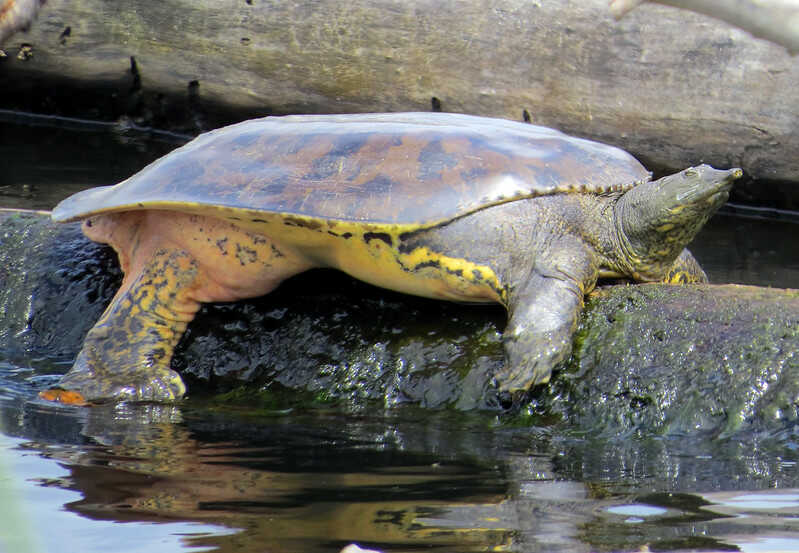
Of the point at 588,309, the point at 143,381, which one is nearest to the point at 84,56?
the point at 143,381

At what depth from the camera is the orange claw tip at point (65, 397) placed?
311 cm

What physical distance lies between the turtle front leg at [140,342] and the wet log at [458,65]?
134 inches

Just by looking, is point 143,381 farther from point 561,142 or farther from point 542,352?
point 561,142

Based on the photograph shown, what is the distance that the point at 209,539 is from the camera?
1.90 m

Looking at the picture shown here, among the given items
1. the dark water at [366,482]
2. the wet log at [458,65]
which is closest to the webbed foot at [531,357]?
the dark water at [366,482]

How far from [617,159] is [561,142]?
0.75 ft

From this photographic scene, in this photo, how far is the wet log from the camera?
19.4 feet

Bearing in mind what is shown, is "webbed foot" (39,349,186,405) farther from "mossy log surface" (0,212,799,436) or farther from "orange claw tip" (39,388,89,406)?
"mossy log surface" (0,212,799,436)

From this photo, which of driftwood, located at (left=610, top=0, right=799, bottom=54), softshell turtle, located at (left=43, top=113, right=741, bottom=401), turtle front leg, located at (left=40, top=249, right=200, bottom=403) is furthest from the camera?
turtle front leg, located at (left=40, top=249, right=200, bottom=403)

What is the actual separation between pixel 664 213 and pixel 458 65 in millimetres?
3556

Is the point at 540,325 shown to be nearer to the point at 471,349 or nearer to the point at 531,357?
the point at 531,357

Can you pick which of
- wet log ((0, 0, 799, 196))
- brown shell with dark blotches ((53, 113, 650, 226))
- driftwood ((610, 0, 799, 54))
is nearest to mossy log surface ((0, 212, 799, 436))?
brown shell with dark blotches ((53, 113, 650, 226))

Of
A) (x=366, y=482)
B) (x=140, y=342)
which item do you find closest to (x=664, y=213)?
(x=366, y=482)

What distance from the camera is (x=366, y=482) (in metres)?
2.37
